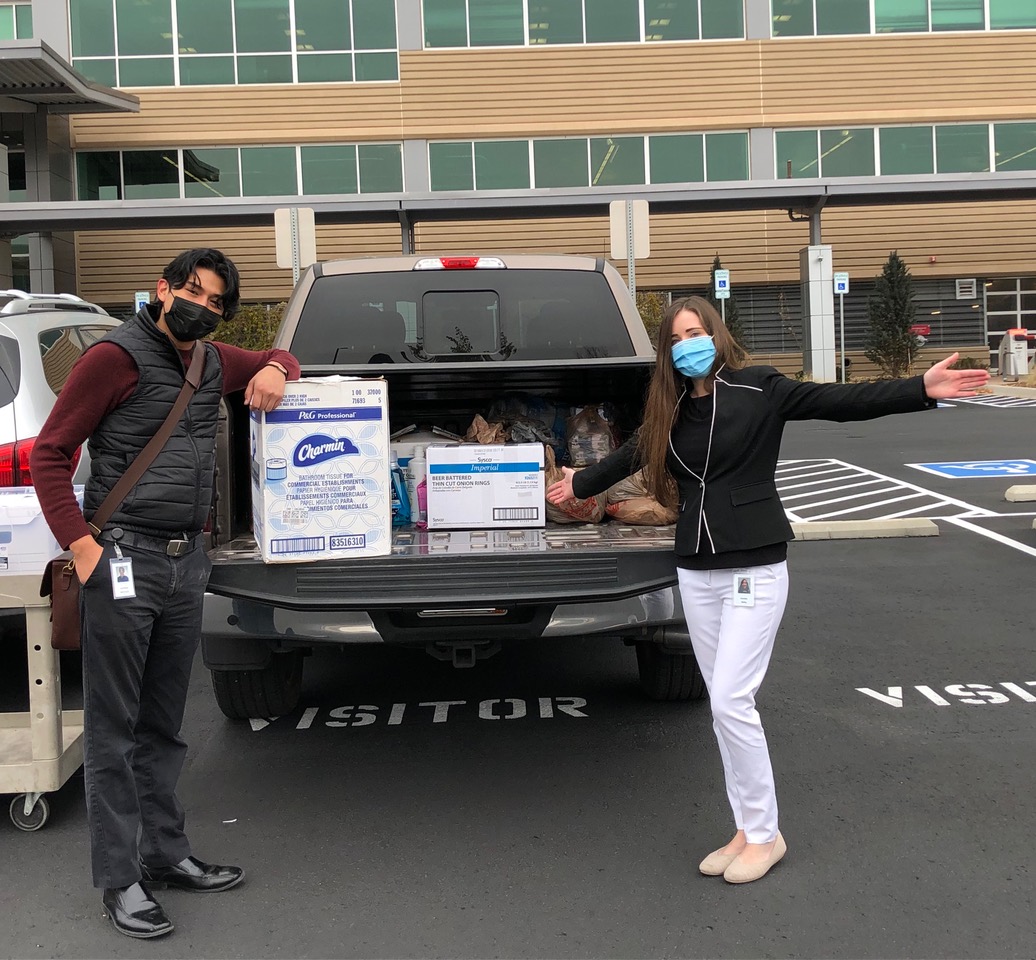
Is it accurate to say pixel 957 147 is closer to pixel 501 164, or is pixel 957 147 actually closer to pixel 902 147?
pixel 902 147

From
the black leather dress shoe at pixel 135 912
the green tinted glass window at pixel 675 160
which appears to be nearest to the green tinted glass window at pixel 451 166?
the green tinted glass window at pixel 675 160

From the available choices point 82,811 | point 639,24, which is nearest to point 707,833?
point 82,811

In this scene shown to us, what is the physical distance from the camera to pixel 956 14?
101 feet

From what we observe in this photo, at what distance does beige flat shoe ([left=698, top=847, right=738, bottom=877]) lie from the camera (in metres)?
3.59

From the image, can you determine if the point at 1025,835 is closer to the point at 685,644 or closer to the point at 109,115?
the point at 685,644

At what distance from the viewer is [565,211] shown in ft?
86.0

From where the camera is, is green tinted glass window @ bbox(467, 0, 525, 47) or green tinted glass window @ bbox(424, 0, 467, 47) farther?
green tinted glass window @ bbox(467, 0, 525, 47)

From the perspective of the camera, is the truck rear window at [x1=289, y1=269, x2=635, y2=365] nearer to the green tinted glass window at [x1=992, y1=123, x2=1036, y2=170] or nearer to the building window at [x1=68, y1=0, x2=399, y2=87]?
the building window at [x1=68, y1=0, x2=399, y2=87]

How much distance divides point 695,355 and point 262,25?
2889cm

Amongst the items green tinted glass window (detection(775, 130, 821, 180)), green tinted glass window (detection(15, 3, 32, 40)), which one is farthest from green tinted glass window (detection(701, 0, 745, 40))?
green tinted glass window (detection(15, 3, 32, 40))

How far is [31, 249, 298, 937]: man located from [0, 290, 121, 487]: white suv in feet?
4.33

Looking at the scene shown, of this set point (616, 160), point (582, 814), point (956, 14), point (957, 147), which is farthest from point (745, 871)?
point (956, 14)

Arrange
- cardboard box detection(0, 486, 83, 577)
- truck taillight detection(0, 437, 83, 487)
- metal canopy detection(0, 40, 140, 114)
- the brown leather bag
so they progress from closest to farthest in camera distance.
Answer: the brown leather bag → cardboard box detection(0, 486, 83, 577) → truck taillight detection(0, 437, 83, 487) → metal canopy detection(0, 40, 140, 114)

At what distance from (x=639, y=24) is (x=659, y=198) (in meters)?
6.92
